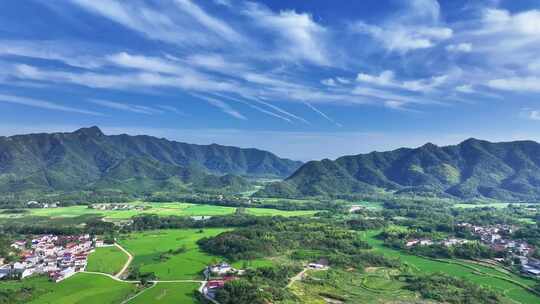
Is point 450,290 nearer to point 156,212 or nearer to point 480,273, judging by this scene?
point 480,273

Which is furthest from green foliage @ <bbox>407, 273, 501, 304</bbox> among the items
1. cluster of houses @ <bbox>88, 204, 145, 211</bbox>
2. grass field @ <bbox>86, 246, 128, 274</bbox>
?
cluster of houses @ <bbox>88, 204, 145, 211</bbox>

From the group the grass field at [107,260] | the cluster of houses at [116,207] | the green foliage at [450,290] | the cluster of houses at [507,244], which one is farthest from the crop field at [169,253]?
the cluster of houses at [507,244]

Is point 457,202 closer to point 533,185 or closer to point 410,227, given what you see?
point 533,185

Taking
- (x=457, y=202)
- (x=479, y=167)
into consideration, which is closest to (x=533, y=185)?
(x=479, y=167)

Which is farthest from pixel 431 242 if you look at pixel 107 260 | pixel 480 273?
pixel 107 260

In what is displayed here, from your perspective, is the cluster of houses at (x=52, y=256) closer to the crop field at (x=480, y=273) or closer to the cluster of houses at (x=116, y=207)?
the cluster of houses at (x=116, y=207)
